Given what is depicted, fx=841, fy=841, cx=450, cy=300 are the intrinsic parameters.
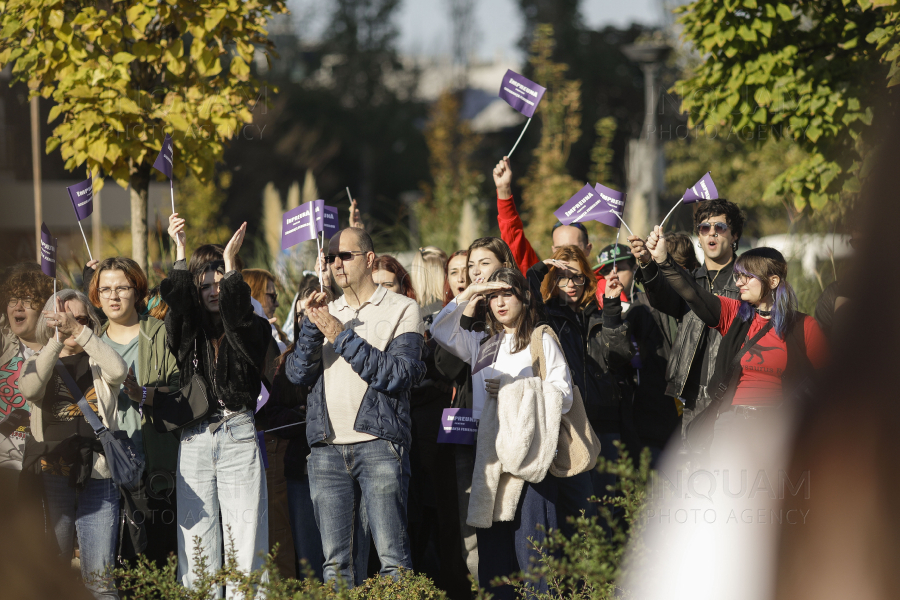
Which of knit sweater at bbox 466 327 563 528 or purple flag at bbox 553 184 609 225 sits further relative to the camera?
purple flag at bbox 553 184 609 225

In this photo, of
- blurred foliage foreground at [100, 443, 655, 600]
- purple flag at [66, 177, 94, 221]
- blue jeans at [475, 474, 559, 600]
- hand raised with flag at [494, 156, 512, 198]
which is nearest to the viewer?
blurred foliage foreground at [100, 443, 655, 600]

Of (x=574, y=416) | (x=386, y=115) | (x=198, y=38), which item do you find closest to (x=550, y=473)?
(x=574, y=416)

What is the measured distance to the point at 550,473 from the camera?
402 centimetres

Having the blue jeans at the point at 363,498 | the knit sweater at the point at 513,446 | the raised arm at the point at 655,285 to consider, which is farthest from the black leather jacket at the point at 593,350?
the blue jeans at the point at 363,498

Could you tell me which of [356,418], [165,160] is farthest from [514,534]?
[165,160]

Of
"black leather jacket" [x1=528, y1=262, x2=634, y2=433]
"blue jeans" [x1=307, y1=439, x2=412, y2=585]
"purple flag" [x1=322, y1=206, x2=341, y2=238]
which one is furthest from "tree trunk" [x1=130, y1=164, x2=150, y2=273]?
"black leather jacket" [x1=528, y1=262, x2=634, y2=433]

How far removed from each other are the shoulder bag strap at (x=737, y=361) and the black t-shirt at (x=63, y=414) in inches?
116

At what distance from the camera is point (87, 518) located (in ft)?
12.5

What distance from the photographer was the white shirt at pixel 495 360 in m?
4.00

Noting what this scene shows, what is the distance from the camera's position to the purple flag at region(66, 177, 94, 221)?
475 cm

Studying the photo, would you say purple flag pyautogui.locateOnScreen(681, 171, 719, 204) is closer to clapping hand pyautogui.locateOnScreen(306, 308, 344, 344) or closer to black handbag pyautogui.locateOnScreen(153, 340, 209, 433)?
clapping hand pyautogui.locateOnScreen(306, 308, 344, 344)

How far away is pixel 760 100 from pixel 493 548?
3.89m

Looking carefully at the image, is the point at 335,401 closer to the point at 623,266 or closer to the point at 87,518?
the point at 87,518

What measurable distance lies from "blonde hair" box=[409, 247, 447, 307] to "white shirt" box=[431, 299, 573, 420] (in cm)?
130
